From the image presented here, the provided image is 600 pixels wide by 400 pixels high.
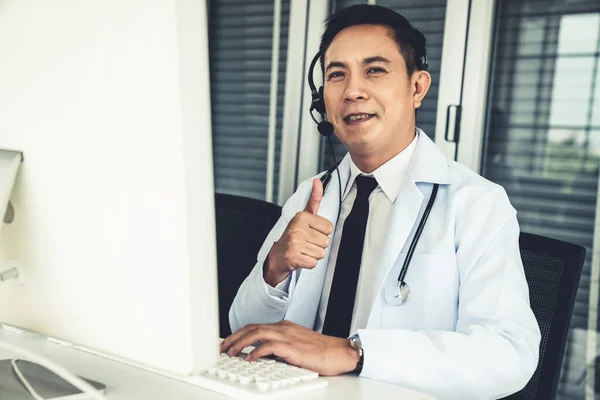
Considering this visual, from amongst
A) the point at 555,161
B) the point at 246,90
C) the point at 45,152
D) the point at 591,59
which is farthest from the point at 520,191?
the point at 45,152

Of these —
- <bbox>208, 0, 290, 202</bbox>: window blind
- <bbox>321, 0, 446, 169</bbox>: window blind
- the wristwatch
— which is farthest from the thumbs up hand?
<bbox>208, 0, 290, 202</bbox>: window blind

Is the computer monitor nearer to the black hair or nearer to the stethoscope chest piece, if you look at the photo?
the stethoscope chest piece

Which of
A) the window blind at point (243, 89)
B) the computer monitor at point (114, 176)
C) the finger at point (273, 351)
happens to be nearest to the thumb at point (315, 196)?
the finger at point (273, 351)

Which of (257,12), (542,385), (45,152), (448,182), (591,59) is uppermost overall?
(257,12)

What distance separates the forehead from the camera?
166cm

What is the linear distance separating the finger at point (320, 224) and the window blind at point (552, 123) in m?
1.31

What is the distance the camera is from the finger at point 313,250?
51.8 inches

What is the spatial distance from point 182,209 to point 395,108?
3.61ft

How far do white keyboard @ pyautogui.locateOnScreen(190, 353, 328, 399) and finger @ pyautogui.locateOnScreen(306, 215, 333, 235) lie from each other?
1.43 feet

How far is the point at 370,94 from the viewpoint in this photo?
166 centimetres

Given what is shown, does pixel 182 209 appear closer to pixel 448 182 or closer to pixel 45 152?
pixel 45 152

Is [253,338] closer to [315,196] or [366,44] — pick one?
[315,196]

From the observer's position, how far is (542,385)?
1251mm

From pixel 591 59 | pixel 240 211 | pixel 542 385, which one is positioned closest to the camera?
pixel 542 385
